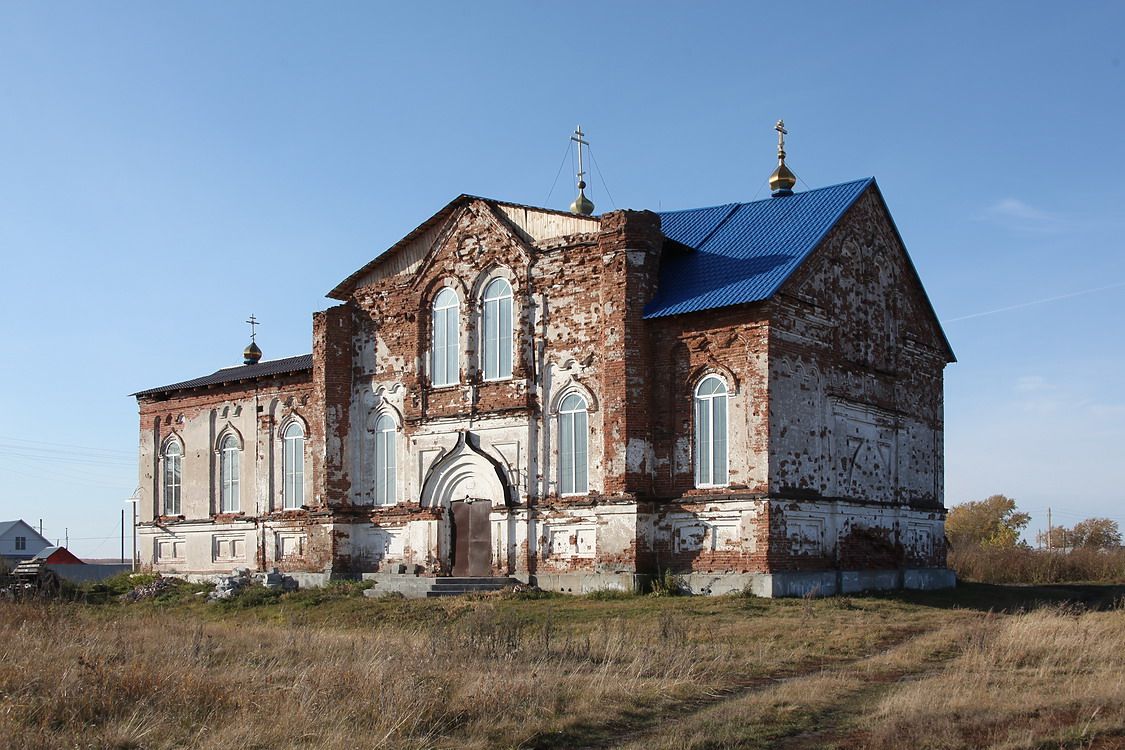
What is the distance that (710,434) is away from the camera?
22188 millimetres

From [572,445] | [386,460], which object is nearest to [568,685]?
[572,445]

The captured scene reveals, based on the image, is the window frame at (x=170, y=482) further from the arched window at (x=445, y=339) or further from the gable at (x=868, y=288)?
the gable at (x=868, y=288)

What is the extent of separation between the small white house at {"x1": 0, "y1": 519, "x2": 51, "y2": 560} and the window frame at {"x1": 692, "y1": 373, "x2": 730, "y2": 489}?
65727 mm

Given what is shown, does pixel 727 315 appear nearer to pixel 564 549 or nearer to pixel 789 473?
pixel 789 473

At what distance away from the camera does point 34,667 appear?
34.4 ft

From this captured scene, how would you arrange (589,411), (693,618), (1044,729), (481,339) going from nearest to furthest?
(1044,729) < (693,618) < (589,411) < (481,339)

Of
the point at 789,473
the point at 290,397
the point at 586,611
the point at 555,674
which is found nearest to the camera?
the point at 555,674

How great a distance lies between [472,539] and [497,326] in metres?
4.67

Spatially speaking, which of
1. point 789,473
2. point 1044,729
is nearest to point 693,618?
point 789,473

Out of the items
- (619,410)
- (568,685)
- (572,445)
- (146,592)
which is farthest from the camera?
(146,592)

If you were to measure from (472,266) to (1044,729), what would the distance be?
18304mm

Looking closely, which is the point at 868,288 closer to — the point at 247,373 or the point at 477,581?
the point at 477,581

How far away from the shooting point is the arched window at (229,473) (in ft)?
102

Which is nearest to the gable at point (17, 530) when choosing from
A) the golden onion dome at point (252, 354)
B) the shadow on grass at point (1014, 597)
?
the golden onion dome at point (252, 354)
